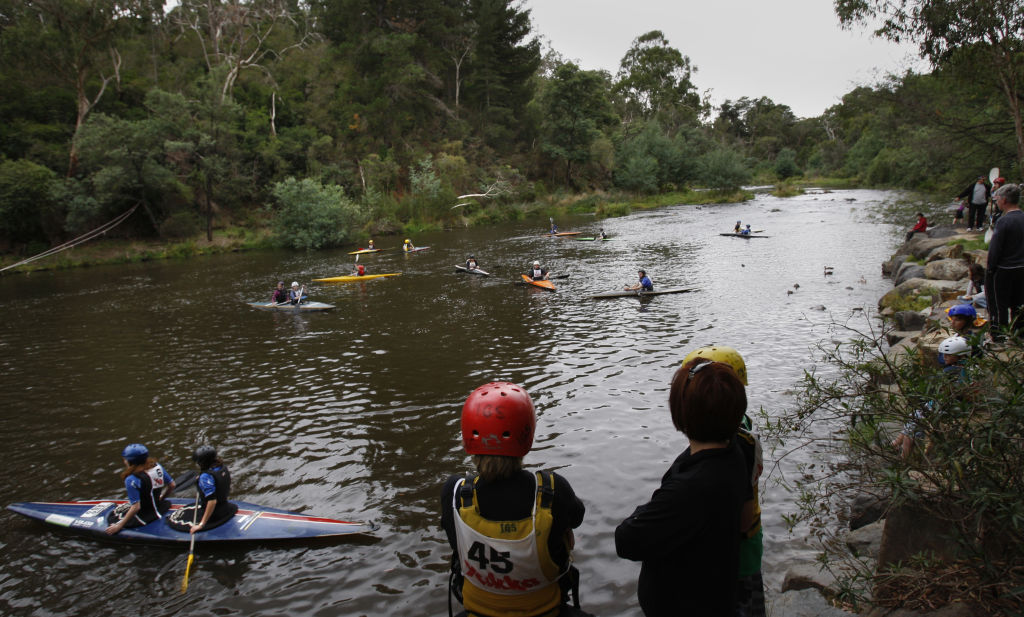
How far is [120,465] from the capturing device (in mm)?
8453

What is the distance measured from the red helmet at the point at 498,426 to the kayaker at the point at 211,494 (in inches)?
194

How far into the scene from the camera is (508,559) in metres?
2.38

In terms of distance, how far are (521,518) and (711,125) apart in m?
117

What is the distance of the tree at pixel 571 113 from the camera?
5600 centimetres

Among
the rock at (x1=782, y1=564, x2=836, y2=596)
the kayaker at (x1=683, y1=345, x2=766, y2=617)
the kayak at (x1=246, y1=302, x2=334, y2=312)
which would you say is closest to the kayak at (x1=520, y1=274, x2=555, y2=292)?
the kayak at (x1=246, y1=302, x2=334, y2=312)

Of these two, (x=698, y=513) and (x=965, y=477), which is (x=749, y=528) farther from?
(x=965, y=477)

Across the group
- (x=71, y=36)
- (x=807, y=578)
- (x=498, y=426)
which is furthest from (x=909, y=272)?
(x=71, y=36)

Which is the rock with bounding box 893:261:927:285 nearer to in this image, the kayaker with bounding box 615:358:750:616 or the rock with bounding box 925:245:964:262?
the rock with bounding box 925:245:964:262

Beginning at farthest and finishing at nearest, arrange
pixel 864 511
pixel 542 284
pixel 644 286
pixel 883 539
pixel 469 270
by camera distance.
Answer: pixel 469 270, pixel 542 284, pixel 644 286, pixel 864 511, pixel 883 539

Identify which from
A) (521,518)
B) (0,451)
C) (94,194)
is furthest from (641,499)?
(94,194)

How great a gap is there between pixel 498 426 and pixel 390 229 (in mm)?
40567

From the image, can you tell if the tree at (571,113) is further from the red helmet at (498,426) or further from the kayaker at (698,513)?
the kayaker at (698,513)

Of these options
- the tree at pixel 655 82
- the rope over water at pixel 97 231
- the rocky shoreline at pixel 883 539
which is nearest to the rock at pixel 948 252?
the rocky shoreline at pixel 883 539

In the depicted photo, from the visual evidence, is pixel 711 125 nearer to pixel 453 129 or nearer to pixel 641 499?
pixel 453 129
